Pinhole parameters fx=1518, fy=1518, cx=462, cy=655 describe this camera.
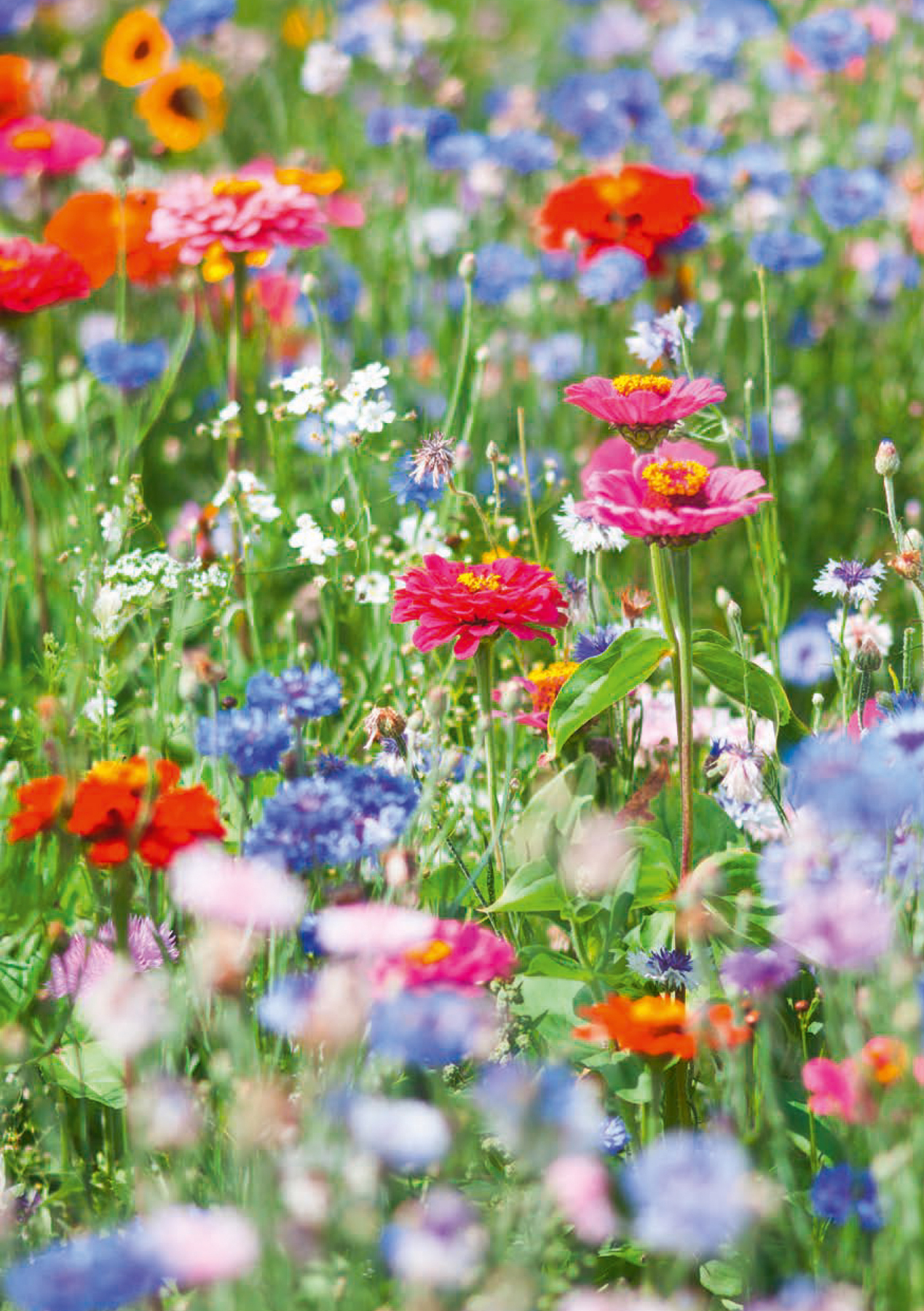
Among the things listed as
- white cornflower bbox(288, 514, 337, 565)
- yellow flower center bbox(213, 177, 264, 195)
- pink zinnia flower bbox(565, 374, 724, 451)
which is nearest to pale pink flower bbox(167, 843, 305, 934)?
pink zinnia flower bbox(565, 374, 724, 451)

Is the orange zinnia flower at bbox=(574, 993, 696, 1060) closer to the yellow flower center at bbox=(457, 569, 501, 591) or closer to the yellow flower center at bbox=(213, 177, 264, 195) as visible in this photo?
the yellow flower center at bbox=(457, 569, 501, 591)

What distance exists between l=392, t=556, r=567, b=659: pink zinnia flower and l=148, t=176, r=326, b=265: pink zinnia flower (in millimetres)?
753

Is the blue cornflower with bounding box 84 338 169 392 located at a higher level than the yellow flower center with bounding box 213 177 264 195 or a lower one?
lower

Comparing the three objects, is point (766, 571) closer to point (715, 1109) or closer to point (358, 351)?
point (715, 1109)

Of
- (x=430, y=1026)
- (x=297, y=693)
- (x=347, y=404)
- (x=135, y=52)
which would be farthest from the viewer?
(x=135, y=52)

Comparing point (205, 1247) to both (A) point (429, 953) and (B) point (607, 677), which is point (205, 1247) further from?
(B) point (607, 677)

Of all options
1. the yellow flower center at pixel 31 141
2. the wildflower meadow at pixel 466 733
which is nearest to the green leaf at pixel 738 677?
the wildflower meadow at pixel 466 733

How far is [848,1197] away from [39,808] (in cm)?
71

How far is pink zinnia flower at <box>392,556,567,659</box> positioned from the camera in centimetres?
151

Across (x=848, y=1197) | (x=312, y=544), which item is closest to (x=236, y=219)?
(x=312, y=544)

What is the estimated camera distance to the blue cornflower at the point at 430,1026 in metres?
0.95

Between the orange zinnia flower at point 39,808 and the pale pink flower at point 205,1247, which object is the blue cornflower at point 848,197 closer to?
the orange zinnia flower at point 39,808

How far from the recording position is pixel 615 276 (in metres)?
2.68

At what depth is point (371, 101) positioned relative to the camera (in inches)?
181
